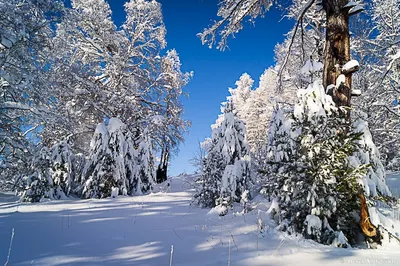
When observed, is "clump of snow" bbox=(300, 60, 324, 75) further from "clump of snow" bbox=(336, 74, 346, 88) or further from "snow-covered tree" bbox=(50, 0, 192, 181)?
"snow-covered tree" bbox=(50, 0, 192, 181)

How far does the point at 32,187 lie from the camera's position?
313 inches

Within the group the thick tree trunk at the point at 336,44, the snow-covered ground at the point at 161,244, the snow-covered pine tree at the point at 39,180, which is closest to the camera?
the snow-covered ground at the point at 161,244

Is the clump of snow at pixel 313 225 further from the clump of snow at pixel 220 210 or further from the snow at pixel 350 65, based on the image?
the snow at pixel 350 65

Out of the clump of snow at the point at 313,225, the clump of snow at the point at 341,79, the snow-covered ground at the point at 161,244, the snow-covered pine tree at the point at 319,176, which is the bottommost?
the snow-covered ground at the point at 161,244

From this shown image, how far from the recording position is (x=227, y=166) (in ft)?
22.9

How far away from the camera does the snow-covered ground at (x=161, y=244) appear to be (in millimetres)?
2639

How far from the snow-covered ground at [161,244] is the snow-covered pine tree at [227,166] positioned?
1.82 meters

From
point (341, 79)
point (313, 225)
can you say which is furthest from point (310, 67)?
point (313, 225)

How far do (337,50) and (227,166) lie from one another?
12.7 ft

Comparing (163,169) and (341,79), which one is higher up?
(341,79)

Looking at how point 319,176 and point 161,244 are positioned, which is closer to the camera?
point 161,244

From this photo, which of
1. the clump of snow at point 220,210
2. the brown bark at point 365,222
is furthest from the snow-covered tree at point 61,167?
the brown bark at point 365,222

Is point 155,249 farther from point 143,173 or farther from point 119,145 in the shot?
point 143,173

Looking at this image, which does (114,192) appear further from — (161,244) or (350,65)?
(350,65)
